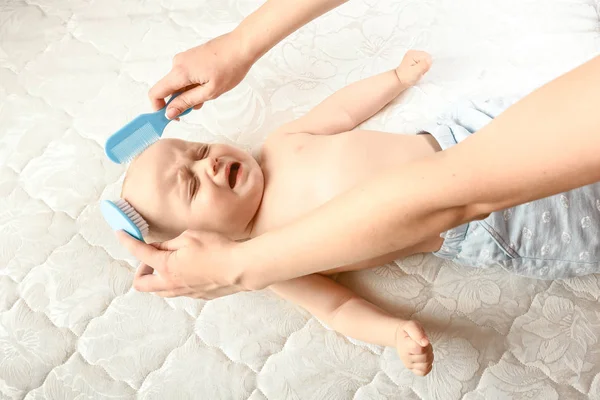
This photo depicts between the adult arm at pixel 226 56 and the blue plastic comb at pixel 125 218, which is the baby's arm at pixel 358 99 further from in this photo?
the blue plastic comb at pixel 125 218

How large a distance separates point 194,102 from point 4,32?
699mm

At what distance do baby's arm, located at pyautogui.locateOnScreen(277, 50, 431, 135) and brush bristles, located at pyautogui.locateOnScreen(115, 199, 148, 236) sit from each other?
0.35 meters

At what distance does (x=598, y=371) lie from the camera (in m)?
1.03

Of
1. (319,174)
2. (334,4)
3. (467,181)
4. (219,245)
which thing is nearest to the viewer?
(467,181)

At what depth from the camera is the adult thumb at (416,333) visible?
930 millimetres

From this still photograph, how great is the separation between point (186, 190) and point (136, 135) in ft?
0.45

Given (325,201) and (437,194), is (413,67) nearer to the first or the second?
(325,201)

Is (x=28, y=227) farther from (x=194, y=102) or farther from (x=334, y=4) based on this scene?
(x=334, y=4)

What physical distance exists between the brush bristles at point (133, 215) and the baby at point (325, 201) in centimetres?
2

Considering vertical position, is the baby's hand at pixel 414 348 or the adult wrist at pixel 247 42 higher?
the adult wrist at pixel 247 42

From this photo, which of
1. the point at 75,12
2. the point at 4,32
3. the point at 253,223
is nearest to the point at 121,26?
the point at 75,12

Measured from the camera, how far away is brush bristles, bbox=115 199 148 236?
1018 mm

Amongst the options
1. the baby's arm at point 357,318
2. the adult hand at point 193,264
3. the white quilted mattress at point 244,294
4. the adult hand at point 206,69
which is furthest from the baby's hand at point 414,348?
the adult hand at point 206,69

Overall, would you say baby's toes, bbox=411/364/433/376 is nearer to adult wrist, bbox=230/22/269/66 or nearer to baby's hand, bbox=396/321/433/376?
baby's hand, bbox=396/321/433/376
